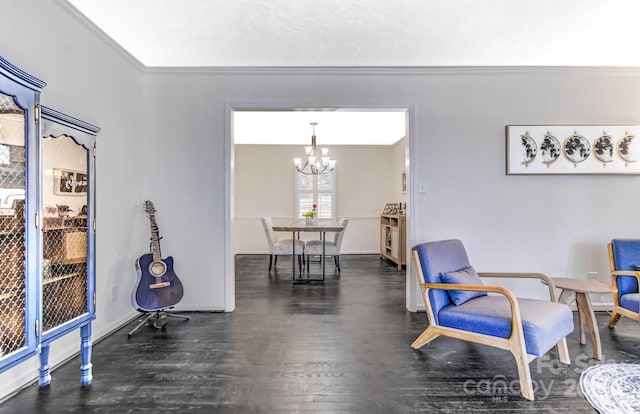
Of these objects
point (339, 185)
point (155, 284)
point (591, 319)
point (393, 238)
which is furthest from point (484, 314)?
point (339, 185)

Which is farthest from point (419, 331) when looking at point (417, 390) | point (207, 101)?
point (207, 101)

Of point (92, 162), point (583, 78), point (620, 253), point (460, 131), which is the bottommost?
point (620, 253)

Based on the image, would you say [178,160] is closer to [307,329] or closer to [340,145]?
[307,329]

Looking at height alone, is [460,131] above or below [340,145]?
below

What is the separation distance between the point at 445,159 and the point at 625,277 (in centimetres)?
178

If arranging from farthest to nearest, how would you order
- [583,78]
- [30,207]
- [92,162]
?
Answer: [583,78] → [92,162] → [30,207]

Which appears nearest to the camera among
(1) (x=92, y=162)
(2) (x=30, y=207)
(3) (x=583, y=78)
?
(2) (x=30, y=207)

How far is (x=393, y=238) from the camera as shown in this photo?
5.97 metres

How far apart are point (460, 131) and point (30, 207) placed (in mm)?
3452

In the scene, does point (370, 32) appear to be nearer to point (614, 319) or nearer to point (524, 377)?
point (524, 377)

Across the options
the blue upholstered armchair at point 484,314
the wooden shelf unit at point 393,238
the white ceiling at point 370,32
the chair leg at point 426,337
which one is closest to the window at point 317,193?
the wooden shelf unit at point 393,238

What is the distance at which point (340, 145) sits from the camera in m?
7.31

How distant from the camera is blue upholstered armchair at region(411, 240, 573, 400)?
193 centimetres

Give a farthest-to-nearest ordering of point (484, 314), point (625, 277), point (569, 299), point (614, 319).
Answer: point (614, 319)
point (625, 277)
point (569, 299)
point (484, 314)
